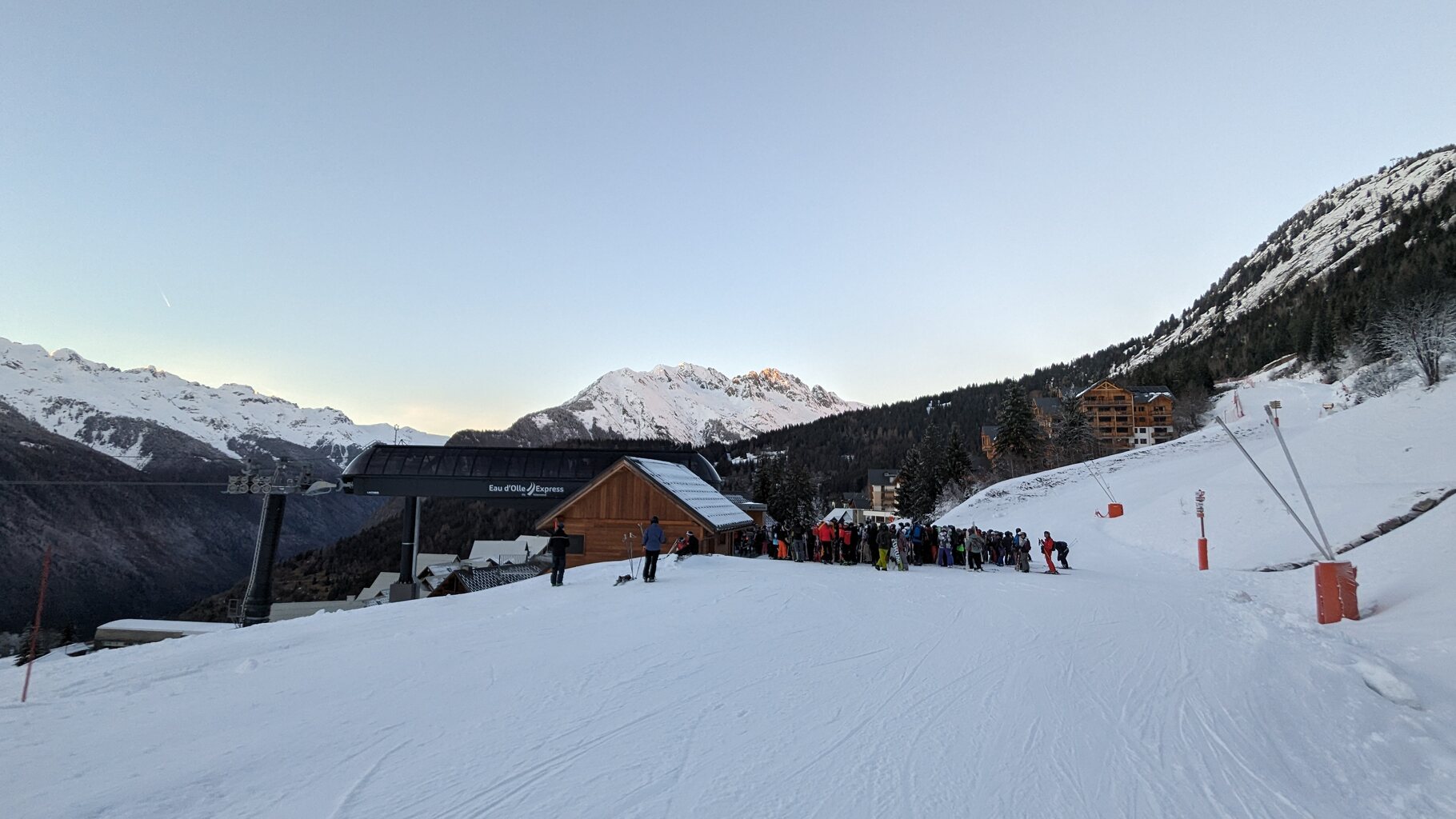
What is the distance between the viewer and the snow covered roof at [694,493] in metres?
25.6


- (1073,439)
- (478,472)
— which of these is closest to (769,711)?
(478,472)

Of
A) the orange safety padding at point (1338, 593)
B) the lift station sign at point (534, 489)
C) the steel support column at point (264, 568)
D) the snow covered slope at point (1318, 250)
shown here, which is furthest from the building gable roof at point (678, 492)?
the snow covered slope at point (1318, 250)

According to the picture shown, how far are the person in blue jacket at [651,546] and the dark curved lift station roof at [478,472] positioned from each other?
16972 mm

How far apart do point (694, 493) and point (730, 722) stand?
21.4 meters

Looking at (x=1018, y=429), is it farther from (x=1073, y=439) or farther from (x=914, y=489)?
(x=914, y=489)

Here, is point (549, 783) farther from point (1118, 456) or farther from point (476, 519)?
point (476, 519)

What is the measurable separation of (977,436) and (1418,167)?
184633mm

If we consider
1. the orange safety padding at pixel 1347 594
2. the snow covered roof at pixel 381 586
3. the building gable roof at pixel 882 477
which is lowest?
the snow covered roof at pixel 381 586

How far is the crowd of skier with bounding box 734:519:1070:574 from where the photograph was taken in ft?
69.6

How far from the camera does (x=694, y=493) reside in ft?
90.1

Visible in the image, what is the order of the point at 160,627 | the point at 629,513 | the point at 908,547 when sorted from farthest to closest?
the point at 160,627, the point at 629,513, the point at 908,547

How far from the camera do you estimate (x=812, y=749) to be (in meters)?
5.54

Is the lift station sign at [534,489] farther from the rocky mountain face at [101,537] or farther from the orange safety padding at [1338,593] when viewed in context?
the rocky mountain face at [101,537]

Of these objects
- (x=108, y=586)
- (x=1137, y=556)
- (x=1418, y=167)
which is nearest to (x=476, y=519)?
(x=108, y=586)
